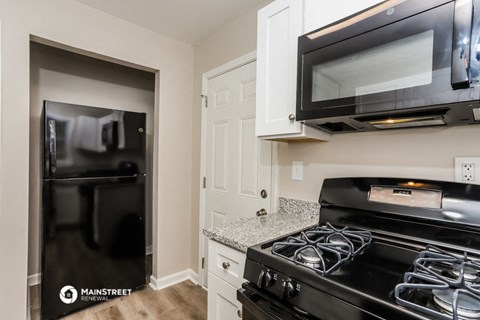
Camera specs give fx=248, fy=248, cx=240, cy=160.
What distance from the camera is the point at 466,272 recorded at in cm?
77

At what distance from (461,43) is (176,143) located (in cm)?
225

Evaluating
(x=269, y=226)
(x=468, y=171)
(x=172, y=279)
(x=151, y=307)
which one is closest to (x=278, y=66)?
(x=269, y=226)

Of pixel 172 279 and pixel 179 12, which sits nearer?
pixel 179 12

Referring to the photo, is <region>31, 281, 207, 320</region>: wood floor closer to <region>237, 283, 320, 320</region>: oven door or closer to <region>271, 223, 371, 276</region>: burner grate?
<region>237, 283, 320, 320</region>: oven door

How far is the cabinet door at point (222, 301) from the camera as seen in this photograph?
1191 mm

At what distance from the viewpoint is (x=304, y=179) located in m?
1.66

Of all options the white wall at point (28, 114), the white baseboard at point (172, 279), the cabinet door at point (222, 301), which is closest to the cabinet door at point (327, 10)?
the cabinet door at point (222, 301)

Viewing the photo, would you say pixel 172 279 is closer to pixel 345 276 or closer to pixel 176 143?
pixel 176 143

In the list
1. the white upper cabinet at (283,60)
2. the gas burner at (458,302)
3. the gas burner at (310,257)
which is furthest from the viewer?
the white upper cabinet at (283,60)

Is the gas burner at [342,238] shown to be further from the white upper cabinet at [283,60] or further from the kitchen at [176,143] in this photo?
the white upper cabinet at [283,60]

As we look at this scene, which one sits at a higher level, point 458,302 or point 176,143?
point 176,143

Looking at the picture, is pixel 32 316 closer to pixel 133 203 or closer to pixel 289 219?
pixel 133 203

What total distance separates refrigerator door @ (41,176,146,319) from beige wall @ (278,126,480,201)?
142 centimetres

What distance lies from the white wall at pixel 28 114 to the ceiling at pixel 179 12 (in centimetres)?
10
